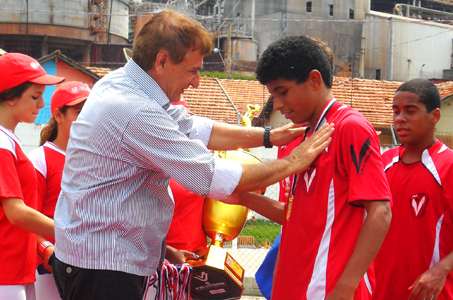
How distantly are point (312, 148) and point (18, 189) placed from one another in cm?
167

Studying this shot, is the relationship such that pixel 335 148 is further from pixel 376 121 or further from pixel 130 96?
pixel 376 121

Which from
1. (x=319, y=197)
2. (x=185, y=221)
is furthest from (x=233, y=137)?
(x=319, y=197)

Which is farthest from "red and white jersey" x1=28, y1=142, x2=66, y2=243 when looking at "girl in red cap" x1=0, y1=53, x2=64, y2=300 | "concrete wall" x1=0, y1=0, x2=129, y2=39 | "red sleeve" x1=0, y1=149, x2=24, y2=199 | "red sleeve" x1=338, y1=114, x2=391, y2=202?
"concrete wall" x1=0, y1=0, x2=129, y2=39

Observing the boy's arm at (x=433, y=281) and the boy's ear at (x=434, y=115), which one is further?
the boy's ear at (x=434, y=115)

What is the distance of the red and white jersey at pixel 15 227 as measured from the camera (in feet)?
9.62

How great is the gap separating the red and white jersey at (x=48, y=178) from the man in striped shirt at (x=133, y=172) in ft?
3.05

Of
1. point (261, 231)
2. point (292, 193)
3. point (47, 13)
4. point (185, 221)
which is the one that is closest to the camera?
point (292, 193)

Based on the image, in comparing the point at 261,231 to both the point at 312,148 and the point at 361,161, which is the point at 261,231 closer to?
the point at 312,148

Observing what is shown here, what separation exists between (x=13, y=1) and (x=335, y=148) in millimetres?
33148

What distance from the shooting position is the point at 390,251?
3.18m

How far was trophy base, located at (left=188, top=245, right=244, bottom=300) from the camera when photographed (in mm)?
3053

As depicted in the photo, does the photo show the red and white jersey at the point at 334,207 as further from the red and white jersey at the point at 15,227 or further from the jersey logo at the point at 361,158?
the red and white jersey at the point at 15,227

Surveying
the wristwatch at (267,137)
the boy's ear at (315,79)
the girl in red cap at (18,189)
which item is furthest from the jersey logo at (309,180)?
the girl in red cap at (18,189)

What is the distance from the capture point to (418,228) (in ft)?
10.2
